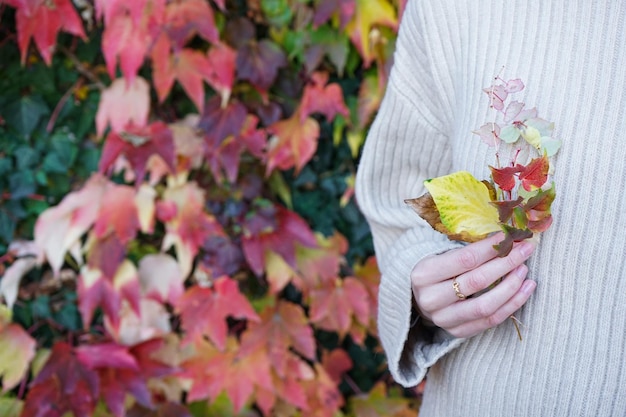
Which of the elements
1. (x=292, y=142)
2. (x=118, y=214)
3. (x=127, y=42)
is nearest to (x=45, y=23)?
(x=127, y=42)

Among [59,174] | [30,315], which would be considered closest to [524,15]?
[59,174]

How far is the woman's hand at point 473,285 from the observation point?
0.57 meters

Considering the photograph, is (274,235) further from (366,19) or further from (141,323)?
(366,19)

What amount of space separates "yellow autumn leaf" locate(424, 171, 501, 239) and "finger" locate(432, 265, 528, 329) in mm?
50

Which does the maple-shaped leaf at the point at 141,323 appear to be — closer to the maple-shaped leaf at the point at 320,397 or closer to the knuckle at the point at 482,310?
the maple-shaped leaf at the point at 320,397

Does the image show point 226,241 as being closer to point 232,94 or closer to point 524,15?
point 232,94

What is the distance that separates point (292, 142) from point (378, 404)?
62 centimetres

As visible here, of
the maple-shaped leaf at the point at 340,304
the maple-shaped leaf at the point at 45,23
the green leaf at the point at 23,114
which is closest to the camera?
the maple-shaped leaf at the point at 45,23

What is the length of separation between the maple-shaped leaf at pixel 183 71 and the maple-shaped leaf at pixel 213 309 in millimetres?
355

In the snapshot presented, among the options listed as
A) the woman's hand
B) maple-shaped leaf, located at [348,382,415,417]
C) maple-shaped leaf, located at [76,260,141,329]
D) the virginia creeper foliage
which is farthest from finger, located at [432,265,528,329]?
maple-shaped leaf, located at [348,382,415,417]

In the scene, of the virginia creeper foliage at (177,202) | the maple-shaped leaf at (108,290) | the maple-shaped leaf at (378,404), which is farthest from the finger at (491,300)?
the maple-shaped leaf at (378,404)

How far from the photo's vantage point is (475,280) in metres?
0.58

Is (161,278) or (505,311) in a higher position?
(505,311)

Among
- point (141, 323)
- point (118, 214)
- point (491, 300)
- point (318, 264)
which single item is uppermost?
point (491, 300)
